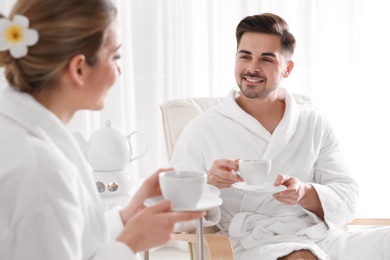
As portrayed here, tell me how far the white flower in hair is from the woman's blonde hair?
0.06 feet

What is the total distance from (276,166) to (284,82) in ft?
4.22

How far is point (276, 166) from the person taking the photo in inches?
84.6

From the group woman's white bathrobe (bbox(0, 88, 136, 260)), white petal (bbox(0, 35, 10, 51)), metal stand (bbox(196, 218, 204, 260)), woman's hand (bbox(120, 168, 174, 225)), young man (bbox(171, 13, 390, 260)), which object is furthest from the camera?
→ young man (bbox(171, 13, 390, 260))

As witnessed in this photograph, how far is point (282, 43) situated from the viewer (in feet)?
7.31

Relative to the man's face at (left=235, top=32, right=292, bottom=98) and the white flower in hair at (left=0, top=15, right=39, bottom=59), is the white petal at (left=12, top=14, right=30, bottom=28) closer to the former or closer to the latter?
the white flower in hair at (left=0, top=15, right=39, bottom=59)

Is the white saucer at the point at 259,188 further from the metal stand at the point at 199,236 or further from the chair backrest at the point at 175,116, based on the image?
the chair backrest at the point at 175,116

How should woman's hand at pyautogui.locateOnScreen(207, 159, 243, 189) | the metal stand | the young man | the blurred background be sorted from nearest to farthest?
the metal stand → woman's hand at pyautogui.locateOnScreen(207, 159, 243, 189) → the young man → the blurred background

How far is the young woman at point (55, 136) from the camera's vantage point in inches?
39.7

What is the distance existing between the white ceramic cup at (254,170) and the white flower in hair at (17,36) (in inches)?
32.3

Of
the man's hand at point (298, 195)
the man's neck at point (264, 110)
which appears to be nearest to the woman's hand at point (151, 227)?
the man's hand at point (298, 195)

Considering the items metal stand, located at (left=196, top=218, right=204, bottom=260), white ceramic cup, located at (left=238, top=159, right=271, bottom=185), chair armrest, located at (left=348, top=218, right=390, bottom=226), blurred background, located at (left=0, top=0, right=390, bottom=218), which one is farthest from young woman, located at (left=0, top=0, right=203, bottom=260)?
blurred background, located at (left=0, top=0, right=390, bottom=218)

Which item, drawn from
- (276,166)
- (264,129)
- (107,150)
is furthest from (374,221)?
(107,150)

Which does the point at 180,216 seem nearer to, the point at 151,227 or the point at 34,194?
the point at 151,227

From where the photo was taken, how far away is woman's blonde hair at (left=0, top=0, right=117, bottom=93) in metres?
1.10
